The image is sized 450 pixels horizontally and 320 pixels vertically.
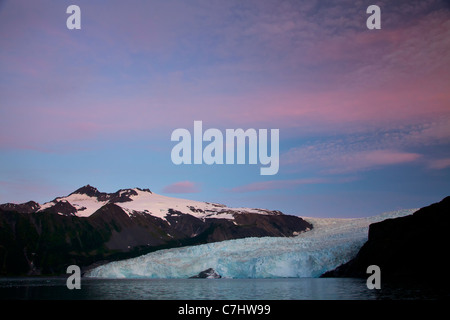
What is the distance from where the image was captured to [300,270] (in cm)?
6950

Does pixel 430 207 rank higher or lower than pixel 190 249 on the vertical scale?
higher

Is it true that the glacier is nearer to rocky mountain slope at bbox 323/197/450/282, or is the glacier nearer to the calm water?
rocky mountain slope at bbox 323/197/450/282

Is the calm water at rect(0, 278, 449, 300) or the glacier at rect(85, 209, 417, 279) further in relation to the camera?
the glacier at rect(85, 209, 417, 279)

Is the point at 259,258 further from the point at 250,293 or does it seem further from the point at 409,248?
the point at 250,293

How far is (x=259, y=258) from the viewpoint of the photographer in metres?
71.2

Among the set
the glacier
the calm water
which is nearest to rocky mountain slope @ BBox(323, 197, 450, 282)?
the glacier

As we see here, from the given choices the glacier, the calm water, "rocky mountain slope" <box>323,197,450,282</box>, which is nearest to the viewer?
the calm water

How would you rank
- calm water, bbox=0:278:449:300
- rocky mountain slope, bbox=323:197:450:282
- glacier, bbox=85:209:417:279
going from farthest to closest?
glacier, bbox=85:209:417:279
rocky mountain slope, bbox=323:197:450:282
calm water, bbox=0:278:449:300

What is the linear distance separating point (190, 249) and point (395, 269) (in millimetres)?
39290

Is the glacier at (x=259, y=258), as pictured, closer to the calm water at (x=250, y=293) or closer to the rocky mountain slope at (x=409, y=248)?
the rocky mountain slope at (x=409, y=248)

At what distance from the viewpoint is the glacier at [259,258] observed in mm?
68250

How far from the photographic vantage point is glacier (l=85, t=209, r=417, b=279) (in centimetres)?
6825
